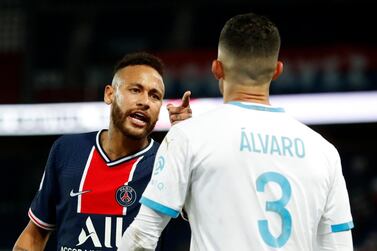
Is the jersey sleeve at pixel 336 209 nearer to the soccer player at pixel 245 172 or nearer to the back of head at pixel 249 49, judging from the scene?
the soccer player at pixel 245 172

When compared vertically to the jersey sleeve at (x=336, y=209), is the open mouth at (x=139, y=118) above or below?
above

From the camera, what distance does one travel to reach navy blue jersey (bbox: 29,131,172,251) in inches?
123

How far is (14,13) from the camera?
37.0ft

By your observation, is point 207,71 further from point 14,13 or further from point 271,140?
point 271,140

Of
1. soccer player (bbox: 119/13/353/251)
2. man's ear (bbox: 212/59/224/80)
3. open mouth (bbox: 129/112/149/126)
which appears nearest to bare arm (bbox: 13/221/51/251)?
open mouth (bbox: 129/112/149/126)

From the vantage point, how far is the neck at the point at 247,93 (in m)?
2.32

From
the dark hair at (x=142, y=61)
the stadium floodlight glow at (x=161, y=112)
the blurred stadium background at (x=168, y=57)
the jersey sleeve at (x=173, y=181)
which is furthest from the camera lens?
the blurred stadium background at (x=168, y=57)

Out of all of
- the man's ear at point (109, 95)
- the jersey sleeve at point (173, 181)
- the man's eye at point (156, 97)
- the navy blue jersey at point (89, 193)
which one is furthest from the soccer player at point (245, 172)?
the man's ear at point (109, 95)

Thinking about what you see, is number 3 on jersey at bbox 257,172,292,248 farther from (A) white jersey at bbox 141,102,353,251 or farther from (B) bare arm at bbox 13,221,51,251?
(B) bare arm at bbox 13,221,51,251

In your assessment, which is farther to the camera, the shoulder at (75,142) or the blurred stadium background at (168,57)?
the blurred stadium background at (168,57)

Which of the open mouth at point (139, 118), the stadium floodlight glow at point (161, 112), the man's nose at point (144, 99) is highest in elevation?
the man's nose at point (144, 99)

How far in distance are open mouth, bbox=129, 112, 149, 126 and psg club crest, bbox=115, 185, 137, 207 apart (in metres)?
0.27

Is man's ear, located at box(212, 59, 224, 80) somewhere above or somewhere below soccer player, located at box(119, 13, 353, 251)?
above

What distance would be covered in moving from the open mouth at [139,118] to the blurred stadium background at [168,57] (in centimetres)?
690
